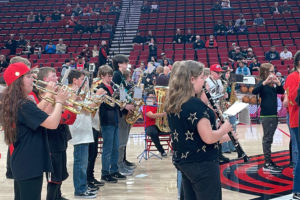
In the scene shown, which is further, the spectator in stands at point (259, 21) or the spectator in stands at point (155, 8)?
the spectator in stands at point (155, 8)

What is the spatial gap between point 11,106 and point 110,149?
8.50 feet

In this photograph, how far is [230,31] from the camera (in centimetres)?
1736

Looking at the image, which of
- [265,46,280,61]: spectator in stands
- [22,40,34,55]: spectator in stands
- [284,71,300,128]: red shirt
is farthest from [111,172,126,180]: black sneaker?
[22,40,34,55]: spectator in stands

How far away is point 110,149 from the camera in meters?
5.30

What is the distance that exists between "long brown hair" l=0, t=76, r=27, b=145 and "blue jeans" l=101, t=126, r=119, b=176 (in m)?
2.46

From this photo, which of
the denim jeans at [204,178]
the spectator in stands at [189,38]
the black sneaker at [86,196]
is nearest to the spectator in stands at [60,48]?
the spectator in stands at [189,38]

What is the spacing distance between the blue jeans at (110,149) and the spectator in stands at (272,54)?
35.0ft

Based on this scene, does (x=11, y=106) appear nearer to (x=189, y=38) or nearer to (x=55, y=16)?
(x=189, y=38)

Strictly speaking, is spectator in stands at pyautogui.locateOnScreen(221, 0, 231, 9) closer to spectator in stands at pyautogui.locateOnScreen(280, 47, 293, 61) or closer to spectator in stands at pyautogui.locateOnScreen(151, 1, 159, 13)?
spectator in stands at pyautogui.locateOnScreen(151, 1, 159, 13)

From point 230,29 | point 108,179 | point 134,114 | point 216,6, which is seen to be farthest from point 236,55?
point 108,179

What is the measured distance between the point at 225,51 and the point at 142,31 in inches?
180

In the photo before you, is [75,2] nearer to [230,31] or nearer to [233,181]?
[230,31]

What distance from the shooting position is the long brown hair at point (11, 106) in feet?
9.25

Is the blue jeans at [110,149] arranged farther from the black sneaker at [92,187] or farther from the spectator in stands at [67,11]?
the spectator in stands at [67,11]
